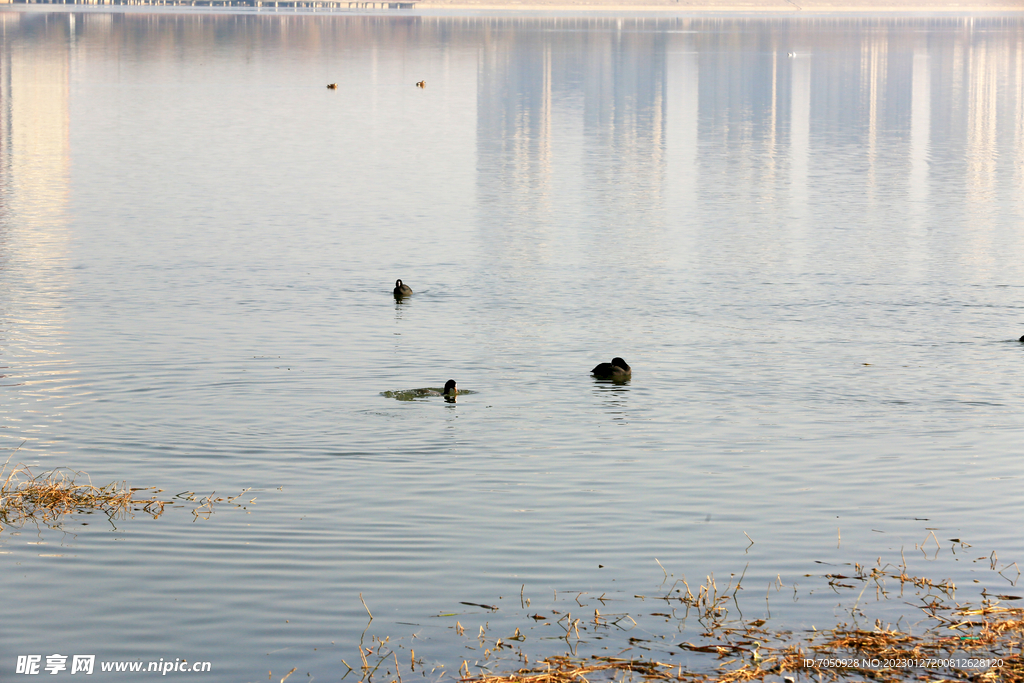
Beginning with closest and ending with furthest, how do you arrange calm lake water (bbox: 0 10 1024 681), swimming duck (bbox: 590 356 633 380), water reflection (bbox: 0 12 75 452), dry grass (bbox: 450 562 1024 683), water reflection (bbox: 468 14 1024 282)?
dry grass (bbox: 450 562 1024 683)
calm lake water (bbox: 0 10 1024 681)
water reflection (bbox: 0 12 75 452)
swimming duck (bbox: 590 356 633 380)
water reflection (bbox: 468 14 1024 282)

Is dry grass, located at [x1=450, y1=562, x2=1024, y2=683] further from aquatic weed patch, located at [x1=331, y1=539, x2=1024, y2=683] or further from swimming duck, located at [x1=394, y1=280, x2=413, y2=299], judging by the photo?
swimming duck, located at [x1=394, y1=280, x2=413, y2=299]

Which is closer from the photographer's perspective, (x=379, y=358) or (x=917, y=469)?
(x=917, y=469)

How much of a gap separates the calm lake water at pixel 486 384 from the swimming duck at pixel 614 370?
0.40m

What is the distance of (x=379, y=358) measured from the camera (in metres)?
25.6

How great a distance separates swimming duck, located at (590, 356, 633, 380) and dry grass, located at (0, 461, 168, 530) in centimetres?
940

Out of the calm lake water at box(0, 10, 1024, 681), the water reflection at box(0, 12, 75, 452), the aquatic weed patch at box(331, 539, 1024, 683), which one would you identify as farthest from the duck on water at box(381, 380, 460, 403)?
the aquatic weed patch at box(331, 539, 1024, 683)

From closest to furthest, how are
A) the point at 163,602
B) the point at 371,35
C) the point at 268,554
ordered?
1. the point at 163,602
2. the point at 268,554
3. the point at 371,35

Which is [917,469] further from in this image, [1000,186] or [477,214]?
[1000,186]

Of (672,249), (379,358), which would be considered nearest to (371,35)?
(672,249)

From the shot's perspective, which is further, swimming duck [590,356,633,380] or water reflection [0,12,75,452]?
swimming duck [590,356,633,380]

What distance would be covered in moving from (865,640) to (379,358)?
1546 cm

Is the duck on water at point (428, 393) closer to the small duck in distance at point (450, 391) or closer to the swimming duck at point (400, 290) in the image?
the small duck in distance at point (450, 391)

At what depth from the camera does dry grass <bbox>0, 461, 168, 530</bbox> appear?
15.6m

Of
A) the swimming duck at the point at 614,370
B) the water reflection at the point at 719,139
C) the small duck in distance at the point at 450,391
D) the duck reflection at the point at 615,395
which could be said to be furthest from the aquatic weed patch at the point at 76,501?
the water reflection at the point at 719,139
